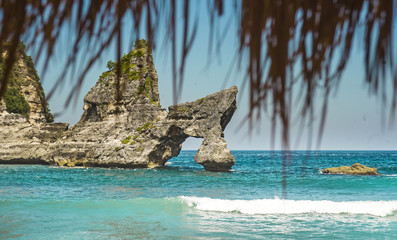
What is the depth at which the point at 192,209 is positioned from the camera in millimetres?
15430

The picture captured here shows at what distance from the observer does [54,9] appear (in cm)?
92

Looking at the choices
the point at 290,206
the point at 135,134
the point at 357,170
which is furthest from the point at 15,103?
the point at 357,170

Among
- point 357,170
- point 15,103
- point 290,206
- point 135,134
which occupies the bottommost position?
point 290,206

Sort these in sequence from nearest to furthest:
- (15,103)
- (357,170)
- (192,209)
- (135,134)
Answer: (192,209) → (135,134) → (357,170) → (15,103)

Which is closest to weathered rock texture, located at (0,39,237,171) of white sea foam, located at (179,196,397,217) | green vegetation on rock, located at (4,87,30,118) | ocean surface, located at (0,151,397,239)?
ocean surface, located at (0,151,397,239)

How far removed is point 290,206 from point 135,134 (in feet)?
60.9

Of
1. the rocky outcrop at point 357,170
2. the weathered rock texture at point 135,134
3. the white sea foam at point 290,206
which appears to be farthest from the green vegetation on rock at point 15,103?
the rocky outcrop at point 357,170

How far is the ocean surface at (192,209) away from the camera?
11133mm

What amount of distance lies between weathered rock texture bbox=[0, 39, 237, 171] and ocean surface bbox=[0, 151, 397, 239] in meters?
4.50

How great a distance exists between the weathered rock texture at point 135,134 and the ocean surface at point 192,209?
4495 mm

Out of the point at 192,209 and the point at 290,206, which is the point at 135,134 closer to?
the point at 192,209

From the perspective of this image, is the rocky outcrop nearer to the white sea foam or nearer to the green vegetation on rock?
the white sea foam

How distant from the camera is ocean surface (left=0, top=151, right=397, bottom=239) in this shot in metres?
11.1

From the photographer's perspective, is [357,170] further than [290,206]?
Yes
